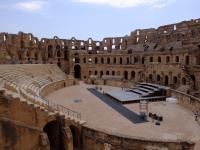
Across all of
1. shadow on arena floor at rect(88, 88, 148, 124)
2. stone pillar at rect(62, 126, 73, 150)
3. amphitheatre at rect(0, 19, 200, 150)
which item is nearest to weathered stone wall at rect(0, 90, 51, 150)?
amphitheatre at rect(0, 19, 200, 150)

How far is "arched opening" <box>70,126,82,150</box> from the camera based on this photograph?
1553 cm

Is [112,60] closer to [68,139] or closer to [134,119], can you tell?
[134,119]

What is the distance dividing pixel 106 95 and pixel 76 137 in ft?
42.0

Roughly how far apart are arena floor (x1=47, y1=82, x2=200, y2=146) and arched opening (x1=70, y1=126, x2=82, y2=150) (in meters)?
0.83

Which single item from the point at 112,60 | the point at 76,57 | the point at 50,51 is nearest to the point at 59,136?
the point at 112,60

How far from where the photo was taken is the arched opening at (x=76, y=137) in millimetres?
15531

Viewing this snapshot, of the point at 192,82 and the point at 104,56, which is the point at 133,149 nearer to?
the point at 192,82

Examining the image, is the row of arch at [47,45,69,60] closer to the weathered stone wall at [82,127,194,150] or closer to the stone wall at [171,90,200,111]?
the stone wall at [171,90,200,111]

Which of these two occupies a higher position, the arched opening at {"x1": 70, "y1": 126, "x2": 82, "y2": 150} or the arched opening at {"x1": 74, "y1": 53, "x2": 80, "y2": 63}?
the arched opening at {"x1": 74, "y1": 53, "x2": 80, "y2": 63}

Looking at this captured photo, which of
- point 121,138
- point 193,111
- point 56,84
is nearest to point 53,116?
point 121,138

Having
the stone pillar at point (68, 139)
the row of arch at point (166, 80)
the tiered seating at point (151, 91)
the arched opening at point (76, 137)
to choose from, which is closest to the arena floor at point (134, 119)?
the arched opening at point (76, 137)

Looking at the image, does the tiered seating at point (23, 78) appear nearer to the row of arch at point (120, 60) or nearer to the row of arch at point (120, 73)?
the row of arch at point (120, 73)

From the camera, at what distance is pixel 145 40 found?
50906 millimetres

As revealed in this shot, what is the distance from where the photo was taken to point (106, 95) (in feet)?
92.1
